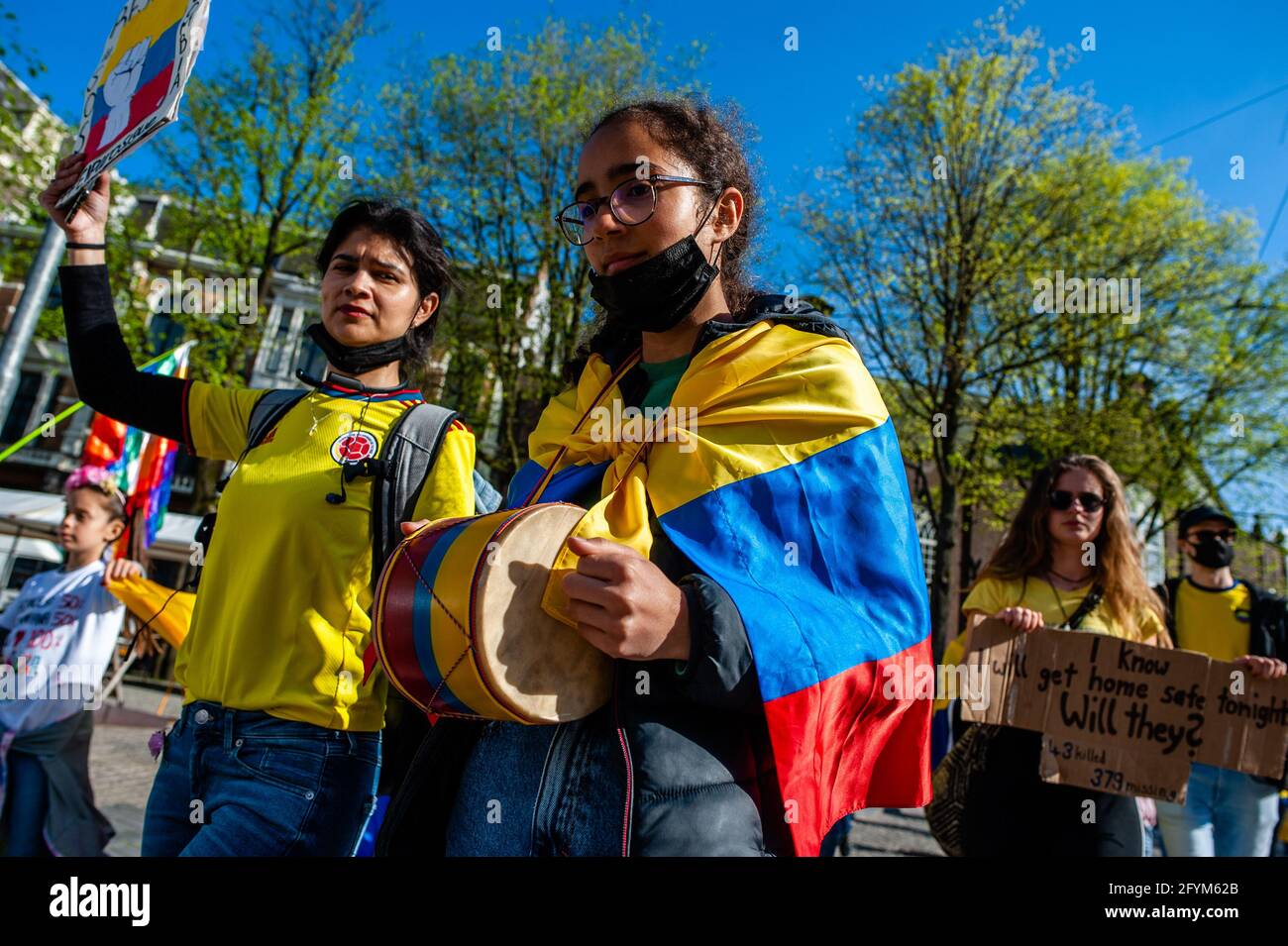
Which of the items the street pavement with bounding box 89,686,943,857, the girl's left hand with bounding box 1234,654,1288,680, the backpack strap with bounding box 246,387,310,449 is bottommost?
the street pavement with bounding box 89,686,943,857

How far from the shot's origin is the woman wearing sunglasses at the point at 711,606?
4.20ft

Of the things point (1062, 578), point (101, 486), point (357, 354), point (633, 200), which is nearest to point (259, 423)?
point (357, 354)

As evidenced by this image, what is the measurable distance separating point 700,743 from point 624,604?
30 centimetres

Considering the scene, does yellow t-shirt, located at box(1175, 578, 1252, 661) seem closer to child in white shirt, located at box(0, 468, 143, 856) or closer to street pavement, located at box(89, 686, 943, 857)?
street pavement, located at box(89, 686, 943, 857)

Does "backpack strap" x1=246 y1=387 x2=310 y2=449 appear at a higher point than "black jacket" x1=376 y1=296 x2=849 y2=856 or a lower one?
higher

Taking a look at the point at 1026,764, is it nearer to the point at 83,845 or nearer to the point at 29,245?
the point at 83,845

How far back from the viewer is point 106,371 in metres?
2.60

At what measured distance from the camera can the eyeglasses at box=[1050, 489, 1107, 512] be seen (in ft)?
13.6

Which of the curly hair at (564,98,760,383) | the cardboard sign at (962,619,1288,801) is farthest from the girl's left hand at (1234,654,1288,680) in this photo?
the curly hair at (564,98,760,383)

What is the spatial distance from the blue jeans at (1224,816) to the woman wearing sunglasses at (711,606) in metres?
4.31

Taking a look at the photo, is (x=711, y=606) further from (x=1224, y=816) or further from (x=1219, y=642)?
(x=1219, y=642)

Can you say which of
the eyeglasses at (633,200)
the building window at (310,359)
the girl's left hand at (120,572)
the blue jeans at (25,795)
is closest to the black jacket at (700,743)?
the eyeglasses at (633,200)

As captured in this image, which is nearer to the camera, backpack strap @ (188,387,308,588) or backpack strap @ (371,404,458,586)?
backpack strap @ (371,404,458,586)
